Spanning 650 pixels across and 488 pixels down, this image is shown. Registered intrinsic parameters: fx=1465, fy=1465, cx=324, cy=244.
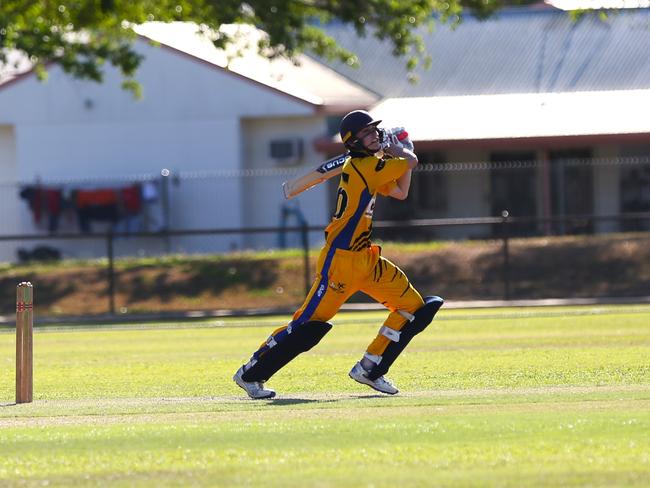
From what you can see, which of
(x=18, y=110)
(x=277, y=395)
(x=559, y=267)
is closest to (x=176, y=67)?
(x=18, y=110)

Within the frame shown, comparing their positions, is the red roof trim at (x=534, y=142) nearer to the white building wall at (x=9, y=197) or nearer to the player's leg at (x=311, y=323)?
the white building wall at (x=9, y=197)

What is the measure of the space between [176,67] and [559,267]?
1225 centimetres

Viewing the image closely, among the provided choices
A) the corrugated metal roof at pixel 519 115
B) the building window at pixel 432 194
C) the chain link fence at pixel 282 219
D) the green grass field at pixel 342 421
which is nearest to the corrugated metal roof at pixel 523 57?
the corrugated metal roof at pixel 519 115

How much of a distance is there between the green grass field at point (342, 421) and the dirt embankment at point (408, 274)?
34.6 feet

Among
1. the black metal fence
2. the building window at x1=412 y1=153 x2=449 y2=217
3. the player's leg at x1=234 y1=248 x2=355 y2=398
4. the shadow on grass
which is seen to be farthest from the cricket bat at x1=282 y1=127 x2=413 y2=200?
the building window at x1=412 y1=153 x2=449 y2=217

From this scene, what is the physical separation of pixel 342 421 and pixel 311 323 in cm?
148

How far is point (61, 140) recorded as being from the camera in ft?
119

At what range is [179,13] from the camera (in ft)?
102

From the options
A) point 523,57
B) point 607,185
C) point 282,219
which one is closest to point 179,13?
point 282,219

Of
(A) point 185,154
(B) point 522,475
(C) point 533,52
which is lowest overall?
(B) point 522,475

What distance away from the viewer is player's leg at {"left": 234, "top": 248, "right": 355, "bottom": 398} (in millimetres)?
10516

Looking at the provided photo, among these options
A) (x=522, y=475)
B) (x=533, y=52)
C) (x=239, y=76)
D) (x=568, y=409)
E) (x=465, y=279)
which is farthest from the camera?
(x=533, y=52)

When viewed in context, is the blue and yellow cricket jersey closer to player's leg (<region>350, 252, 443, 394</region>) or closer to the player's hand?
the player's hand

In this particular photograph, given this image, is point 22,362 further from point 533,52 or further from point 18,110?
point 533,52
